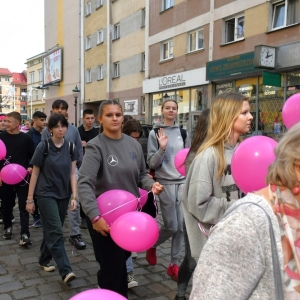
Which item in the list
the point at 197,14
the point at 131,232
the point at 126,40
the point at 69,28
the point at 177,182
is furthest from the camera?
the point at 69,28

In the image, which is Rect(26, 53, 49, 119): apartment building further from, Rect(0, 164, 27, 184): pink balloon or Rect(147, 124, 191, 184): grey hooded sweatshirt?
Rect(147, 124, 191, 184): grey hooded sweatshirt

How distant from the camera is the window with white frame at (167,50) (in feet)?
62.3

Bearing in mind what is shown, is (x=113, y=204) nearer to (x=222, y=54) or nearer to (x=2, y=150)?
(x=2, y=150)

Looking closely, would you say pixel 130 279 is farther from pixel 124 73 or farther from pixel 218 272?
pixel 124 73

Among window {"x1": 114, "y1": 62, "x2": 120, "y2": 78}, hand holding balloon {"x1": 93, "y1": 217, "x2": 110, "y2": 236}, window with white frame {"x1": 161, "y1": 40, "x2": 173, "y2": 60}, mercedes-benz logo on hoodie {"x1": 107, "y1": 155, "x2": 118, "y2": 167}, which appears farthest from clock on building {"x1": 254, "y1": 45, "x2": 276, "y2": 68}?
window {"x1": 114, "y1": 62, "x2": 120, "y2": 78}

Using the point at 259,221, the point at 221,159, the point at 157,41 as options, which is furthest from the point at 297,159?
the point at 157,41

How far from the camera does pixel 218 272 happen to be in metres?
1.08

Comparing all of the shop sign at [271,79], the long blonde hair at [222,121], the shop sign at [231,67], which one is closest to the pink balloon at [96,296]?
the long blonde hair at [222,121]

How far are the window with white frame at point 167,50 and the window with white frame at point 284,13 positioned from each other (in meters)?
6.69

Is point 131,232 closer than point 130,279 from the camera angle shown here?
Yes

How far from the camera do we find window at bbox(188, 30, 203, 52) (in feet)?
55.2

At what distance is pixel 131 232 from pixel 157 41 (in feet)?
60.0

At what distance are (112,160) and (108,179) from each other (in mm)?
153

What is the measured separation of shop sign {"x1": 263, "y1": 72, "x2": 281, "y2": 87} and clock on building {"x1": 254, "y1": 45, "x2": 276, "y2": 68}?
30 cm
